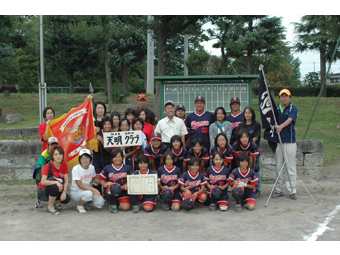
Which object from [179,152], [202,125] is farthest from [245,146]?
[179,152]

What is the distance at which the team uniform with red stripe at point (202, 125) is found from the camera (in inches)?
248

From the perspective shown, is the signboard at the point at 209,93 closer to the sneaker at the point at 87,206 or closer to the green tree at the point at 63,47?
the sneaker at the point at 87,206

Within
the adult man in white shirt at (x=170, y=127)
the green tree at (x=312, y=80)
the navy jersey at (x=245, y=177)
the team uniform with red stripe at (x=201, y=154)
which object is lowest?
the navy jersey at (x=245, y=177)

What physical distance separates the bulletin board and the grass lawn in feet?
10.5

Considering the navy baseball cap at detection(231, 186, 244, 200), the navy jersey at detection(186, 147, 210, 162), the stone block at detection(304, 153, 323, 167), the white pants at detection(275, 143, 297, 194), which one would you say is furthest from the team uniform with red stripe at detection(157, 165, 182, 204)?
the stone block at detection(304, 153, 323, 167)

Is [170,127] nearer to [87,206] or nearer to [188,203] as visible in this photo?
[188,203]

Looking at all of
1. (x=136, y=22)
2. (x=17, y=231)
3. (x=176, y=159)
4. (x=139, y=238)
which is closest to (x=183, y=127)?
(x=176, y=159)

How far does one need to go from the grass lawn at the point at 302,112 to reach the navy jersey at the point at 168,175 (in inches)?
193

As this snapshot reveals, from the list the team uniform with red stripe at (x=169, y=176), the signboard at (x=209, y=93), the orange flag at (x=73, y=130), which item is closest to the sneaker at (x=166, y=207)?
the team uniform with red stripe at (x=169, y=176)

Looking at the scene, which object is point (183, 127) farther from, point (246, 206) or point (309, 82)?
point (309, 82)

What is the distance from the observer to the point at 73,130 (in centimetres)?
625

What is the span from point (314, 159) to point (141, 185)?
4.27 metres

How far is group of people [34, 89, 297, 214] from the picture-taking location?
5.53 m

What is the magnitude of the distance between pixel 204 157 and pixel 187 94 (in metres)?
2.06
